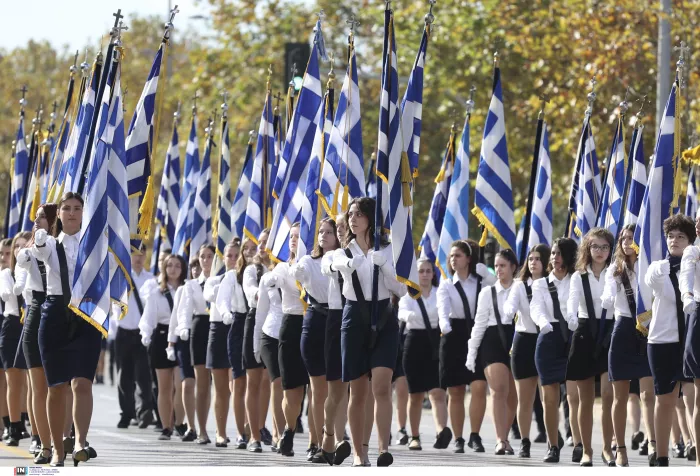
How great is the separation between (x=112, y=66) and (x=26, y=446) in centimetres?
384

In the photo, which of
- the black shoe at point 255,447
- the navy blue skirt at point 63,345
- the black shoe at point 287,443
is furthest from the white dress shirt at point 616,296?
the navy blue skirt at point 63,345

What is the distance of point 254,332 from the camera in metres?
14.9

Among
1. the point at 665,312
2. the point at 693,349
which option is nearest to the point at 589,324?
the point at 665,312

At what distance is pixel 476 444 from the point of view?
51.2ft

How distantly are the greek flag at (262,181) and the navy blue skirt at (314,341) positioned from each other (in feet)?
16.5

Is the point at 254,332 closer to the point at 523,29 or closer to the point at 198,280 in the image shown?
the point at 198,280

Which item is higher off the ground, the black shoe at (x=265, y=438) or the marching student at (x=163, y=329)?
the marching student at (x=163, y=329)

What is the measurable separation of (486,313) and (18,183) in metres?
7.95

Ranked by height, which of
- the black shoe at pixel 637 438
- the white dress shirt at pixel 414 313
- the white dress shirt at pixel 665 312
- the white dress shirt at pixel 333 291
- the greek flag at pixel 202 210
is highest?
the greek flag at pixel 202 210

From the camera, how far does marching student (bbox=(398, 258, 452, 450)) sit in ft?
52.9

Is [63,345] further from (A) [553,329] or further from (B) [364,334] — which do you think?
(A) [553,329]

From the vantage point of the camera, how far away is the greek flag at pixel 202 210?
20.6m

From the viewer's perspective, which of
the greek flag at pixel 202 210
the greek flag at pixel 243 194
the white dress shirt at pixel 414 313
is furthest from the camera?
the greek flag at pixel 202 210

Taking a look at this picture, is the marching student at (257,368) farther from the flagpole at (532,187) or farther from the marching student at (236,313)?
the flagpole at (532,187)
